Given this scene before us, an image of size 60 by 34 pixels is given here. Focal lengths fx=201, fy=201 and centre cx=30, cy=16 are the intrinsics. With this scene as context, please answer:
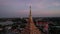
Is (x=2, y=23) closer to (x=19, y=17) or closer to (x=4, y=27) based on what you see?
(x=4, y=27)

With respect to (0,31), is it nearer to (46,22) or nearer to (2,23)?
(2,23)

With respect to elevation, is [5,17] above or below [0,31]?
above

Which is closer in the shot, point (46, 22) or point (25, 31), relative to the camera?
point (25, 31)

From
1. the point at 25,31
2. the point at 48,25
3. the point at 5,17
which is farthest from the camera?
the point at 48,25

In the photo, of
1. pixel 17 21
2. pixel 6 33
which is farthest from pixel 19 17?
pixel 6 33

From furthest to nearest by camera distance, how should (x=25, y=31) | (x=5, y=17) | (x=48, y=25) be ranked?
1. (x=48, y=25)
2. (x=5, y=17)
3. (x=25, y=31)

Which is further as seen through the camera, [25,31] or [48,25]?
[48,25]

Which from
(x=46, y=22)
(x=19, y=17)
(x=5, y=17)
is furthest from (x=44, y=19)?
(x=5, y=17)

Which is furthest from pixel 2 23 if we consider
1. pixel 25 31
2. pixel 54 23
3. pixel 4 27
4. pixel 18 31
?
pixel 54 23

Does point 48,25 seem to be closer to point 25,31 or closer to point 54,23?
point 54,23
